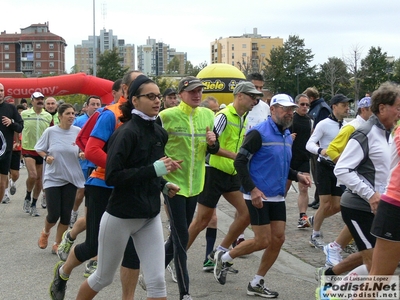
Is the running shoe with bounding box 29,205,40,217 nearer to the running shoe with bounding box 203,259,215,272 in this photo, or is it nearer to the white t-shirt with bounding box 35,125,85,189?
the white t-shirt with bounding box 35,125,85,189

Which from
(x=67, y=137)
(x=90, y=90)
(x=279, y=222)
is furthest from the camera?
(x=90, y=90)

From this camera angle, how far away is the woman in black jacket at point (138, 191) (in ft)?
15.7

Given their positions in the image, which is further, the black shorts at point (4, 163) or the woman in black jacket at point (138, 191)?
the black shorts at point (4, 163)

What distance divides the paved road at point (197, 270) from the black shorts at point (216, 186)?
0.87 metres

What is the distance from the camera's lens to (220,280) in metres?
7.12

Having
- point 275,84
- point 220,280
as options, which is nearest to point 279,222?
point 220,280

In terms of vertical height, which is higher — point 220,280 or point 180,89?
point 180,89

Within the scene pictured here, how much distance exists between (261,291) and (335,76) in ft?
201

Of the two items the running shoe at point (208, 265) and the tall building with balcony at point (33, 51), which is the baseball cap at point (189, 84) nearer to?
the running shoe at point (208, 265)

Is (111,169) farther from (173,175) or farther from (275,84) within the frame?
(275,84)

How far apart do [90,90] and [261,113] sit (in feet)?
24.8

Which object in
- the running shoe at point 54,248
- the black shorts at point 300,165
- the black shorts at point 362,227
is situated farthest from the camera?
the black shorts at point 300,165

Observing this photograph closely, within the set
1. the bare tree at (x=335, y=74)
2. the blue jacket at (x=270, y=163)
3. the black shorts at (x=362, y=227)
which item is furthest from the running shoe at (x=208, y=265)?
the bare tree at (x=335, y=74)

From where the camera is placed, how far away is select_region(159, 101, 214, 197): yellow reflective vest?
6531 mm
